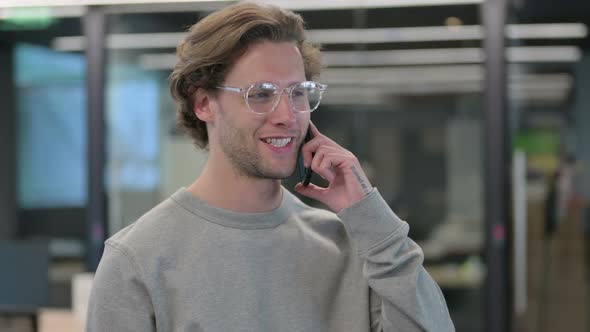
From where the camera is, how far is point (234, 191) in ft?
4.54

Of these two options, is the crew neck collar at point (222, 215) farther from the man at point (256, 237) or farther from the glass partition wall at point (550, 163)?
the glass partition wall at point (550, 163)

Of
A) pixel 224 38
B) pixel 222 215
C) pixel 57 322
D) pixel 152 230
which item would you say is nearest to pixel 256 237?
pixel 222 215

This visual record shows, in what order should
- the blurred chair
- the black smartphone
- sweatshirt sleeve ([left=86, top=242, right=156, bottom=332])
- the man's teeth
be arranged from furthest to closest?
1. the blurred chair
2. the black smartphone
3. the man's teeth
4. sweatshirt sleeve ([left=86, top=242, right=156, bottom=332])

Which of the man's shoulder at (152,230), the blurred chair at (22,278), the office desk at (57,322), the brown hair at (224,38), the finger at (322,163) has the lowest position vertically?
the office desk at (57,322)

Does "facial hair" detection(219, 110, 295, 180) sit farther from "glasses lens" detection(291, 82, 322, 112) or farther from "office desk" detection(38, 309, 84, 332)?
"office desk" detection(38, 309, 84, 332)

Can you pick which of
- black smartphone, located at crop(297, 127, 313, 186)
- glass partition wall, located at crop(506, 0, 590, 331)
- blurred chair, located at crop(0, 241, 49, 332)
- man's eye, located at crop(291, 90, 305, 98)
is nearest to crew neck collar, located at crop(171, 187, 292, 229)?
black smartphone, located at crop(297, 127, 313, 186)

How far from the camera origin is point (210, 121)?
1.43 metres

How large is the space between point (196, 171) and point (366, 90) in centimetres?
113

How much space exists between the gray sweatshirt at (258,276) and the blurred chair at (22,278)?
222 cm

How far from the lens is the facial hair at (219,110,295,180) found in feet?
4.40

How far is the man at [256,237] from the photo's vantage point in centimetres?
127

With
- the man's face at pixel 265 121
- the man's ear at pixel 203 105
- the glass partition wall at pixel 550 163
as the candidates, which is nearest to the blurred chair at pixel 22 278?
the man's ear at pixel 203 105

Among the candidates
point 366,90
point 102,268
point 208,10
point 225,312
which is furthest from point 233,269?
point 208,10

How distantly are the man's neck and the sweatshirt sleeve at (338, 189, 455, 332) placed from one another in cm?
14
